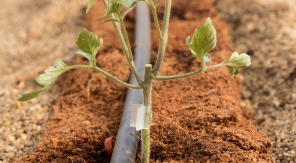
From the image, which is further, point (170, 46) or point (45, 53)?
point (45, 53)

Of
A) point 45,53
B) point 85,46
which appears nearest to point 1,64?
point 45,53

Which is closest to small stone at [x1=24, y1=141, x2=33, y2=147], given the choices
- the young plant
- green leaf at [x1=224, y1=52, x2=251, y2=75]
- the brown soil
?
the brown soil

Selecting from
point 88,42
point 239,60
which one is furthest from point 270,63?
point 88,42

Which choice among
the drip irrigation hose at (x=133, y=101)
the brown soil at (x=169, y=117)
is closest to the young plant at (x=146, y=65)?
the drip irrigation hose at (x=133, y=101)

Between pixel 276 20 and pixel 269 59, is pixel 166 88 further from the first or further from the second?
pixel 276 20

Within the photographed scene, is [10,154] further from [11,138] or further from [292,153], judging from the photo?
[292,153]

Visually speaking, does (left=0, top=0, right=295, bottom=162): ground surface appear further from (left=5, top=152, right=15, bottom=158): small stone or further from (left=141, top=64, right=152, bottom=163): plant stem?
(left=141, top=64, right=152, bottom=163): plant stem

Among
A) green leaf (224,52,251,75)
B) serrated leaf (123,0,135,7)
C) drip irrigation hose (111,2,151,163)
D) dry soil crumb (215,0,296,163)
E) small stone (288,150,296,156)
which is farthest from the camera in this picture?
dry soil crumb (215,0,296,163)
